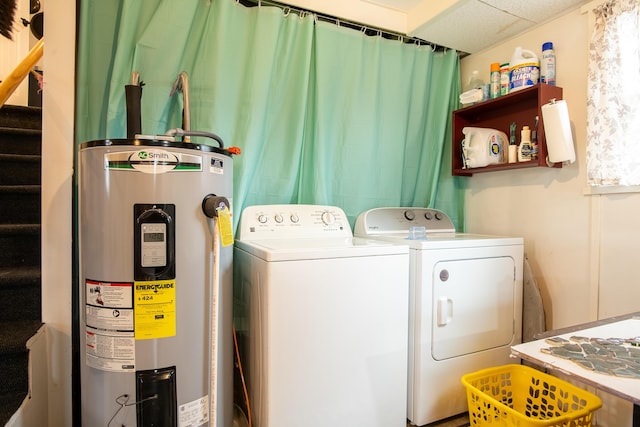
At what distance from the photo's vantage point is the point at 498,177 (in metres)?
2.19

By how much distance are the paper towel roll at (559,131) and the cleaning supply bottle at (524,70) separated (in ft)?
0.68

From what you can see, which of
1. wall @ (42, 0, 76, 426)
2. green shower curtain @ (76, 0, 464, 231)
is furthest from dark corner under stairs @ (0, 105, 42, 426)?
green shower curtain @ (76, 0, 464, 231)

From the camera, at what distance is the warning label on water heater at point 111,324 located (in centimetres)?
109

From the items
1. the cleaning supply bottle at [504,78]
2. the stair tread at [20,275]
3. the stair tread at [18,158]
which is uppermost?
the cleaning supply bottle at [504,78]

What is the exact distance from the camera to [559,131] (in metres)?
1.67

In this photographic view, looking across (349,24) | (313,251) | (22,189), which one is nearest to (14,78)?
(22,189)

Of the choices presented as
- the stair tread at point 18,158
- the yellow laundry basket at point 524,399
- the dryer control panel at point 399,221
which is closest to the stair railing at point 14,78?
the stair tread at point 18,158

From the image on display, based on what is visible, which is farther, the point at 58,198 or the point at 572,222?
the point at 572,222

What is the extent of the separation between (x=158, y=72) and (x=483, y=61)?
1998mm

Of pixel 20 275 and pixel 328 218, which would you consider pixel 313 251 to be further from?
pixel 20 275

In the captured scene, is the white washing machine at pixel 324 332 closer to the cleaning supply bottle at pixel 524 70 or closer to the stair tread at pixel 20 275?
the stair tread at pixel 20 275

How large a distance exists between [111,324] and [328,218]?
1.10m

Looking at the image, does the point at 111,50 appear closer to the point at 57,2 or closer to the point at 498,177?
the point at 57,2

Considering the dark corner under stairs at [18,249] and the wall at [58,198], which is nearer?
the dark corner under stairs at [18,249]
